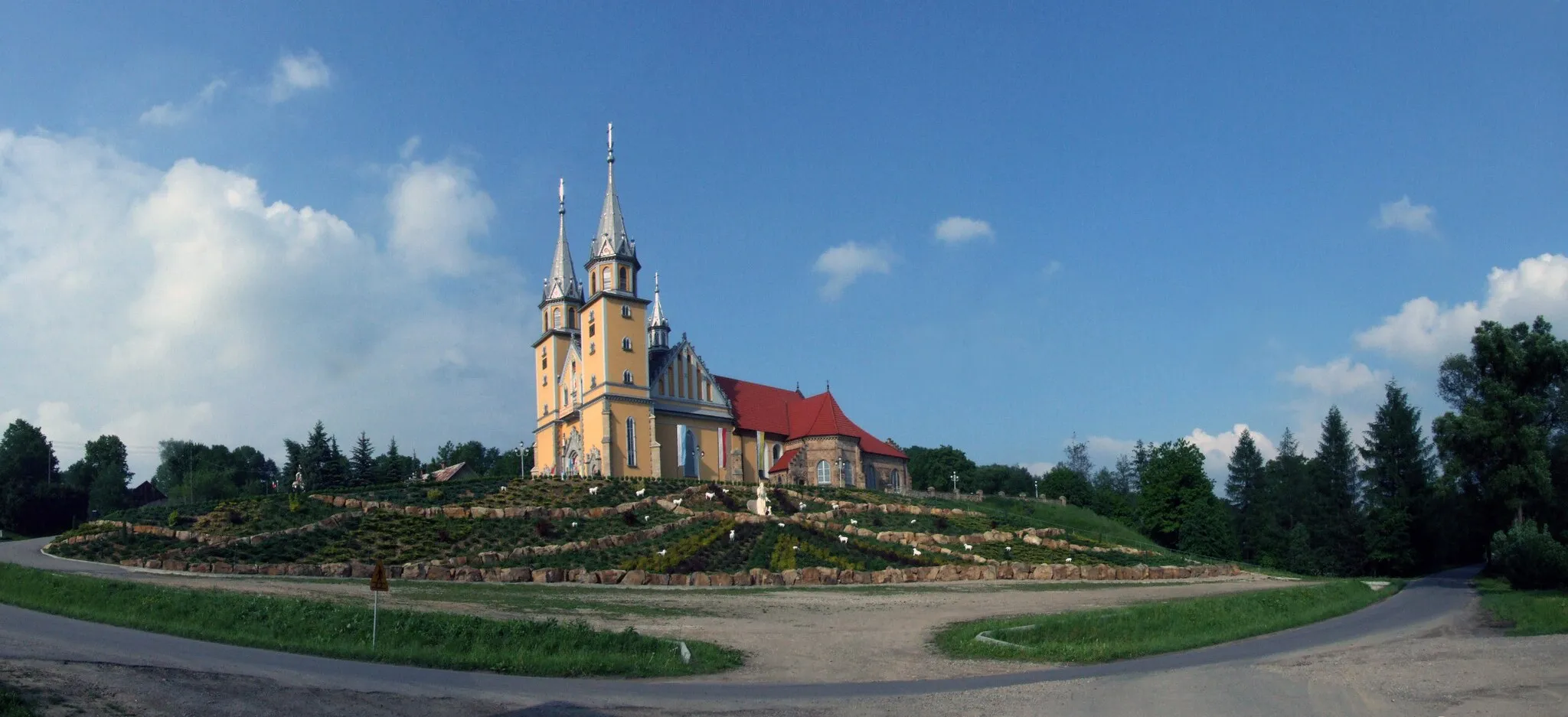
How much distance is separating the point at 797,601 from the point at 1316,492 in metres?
52.0

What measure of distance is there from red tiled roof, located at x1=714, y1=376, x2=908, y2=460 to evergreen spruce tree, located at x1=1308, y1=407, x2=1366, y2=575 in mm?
26992

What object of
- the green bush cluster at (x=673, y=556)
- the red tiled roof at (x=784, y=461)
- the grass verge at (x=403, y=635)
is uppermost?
the red tiled roof at (x=784, y=461)

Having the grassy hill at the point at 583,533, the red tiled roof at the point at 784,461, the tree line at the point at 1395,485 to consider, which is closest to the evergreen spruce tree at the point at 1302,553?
the tree line at the point at 1395,485

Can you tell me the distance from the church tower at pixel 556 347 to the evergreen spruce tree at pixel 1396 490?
49898mm

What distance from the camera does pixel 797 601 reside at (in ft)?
96.2

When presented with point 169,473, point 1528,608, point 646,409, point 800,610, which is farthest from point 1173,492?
point 169,473

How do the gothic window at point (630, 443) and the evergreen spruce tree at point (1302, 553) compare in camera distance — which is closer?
the gothic window at point (630, 443)

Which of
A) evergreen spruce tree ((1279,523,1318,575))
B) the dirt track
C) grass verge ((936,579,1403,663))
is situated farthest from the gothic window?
evergreen spruce tree ((1279,523,1318,575))

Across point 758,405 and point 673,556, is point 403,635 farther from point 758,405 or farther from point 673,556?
point 758,405

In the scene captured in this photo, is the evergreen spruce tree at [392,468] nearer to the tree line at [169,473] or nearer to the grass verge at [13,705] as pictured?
the tree line at [169,473]

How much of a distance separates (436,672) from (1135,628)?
14.4 m

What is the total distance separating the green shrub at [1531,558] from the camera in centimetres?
3288

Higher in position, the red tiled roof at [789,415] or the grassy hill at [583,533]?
the red tiled roof at [789,415]

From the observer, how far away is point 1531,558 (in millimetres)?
33625
